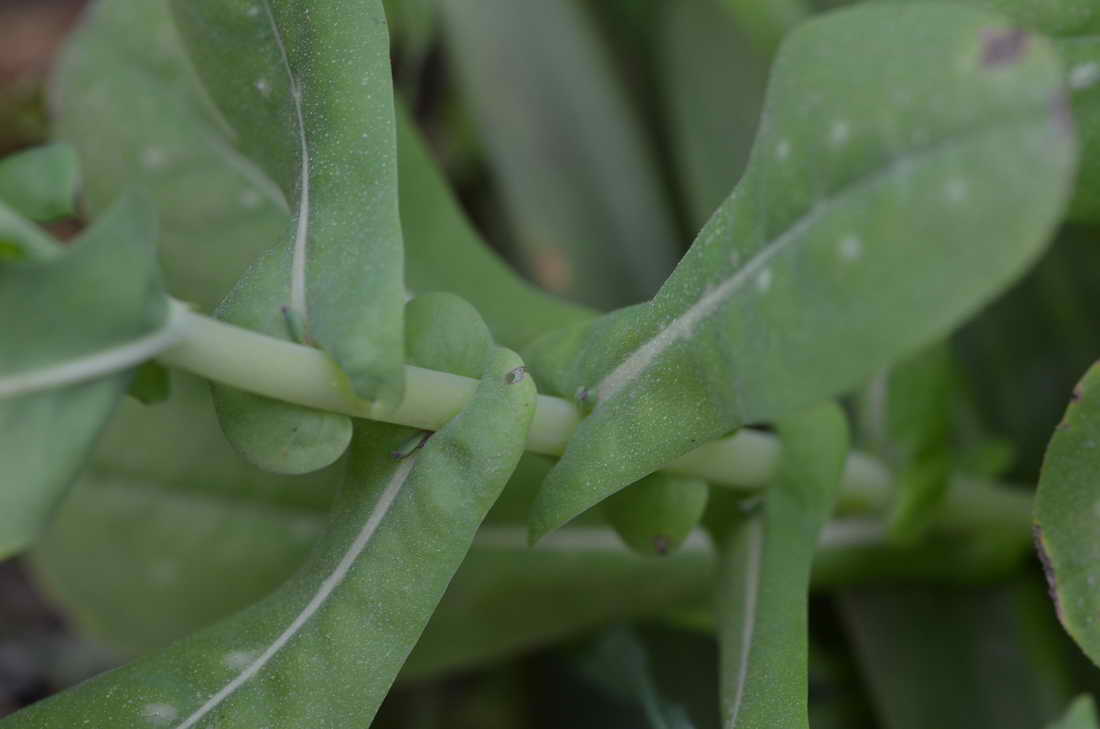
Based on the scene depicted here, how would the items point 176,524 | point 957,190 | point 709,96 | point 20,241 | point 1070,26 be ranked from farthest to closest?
point 709,96 < point 176,524 < point 1070,26 < point 20,241 < point 957,190

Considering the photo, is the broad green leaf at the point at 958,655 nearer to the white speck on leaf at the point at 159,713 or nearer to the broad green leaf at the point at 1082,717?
the broad green leaf at the point at 1082,717

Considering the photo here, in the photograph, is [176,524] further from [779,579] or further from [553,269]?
[779,579]

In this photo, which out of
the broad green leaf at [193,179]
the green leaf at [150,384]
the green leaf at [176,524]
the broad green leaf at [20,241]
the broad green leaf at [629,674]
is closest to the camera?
the broad green leaf at [20,241]

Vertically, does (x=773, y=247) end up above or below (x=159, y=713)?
above

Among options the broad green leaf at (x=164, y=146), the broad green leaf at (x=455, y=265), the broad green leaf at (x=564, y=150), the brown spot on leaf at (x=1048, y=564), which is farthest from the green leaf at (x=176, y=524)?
the brown spot on leaf at (x=1048, y=564)

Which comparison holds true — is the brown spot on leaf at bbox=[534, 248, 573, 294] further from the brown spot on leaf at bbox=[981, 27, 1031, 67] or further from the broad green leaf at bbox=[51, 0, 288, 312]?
the brown spot on leaf at bbox=[981, 27, 1031, 67]

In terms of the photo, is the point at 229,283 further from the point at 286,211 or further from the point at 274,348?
the point at 274,348

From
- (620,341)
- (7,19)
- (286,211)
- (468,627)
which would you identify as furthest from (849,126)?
(7,19)

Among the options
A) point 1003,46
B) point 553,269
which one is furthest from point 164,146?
point 1003,46
